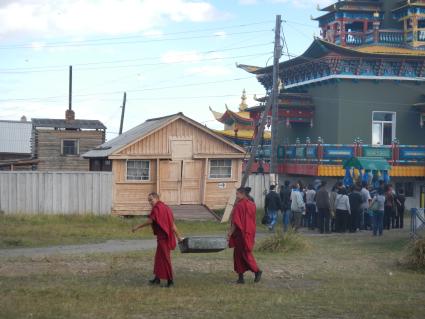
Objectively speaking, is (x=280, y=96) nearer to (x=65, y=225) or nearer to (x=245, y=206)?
(x=65, y=225)

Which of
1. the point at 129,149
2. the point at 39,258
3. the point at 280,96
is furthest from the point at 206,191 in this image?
the point at 39,258

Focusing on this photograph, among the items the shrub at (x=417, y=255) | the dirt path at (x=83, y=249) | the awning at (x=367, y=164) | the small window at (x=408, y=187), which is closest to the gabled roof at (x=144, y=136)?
the awning at (x=367, y=164)

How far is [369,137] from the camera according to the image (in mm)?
35062

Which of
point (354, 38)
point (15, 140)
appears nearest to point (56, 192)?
point (354, 38)

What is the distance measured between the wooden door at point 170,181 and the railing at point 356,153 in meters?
8.09

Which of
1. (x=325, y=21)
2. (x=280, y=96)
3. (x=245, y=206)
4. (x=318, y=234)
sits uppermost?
(x=325, y=21)

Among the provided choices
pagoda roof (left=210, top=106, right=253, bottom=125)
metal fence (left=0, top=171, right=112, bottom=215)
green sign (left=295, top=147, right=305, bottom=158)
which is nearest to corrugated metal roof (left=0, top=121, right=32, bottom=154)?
pagoda roof (left=210, top=106, right=253, bottom=125)

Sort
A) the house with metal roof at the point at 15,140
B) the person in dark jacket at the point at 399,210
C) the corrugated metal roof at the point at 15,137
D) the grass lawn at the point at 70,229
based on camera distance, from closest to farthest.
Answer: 1. the grass lawn at the point at 70,229
2. the person in dark jacket at the point at 399,210
3. the house with metal roof at the point at 15,140
4. the corrugated metal roof at the point at 15,137

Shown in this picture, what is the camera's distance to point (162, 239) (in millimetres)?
12383

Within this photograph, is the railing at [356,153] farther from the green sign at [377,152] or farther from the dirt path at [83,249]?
the dirt path at [83,249]

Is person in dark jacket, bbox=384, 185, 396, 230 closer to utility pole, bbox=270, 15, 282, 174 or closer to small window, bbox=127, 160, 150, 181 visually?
utility pole, bbox=270, 15, 282, 174

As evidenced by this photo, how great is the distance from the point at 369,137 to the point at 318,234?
13.1m

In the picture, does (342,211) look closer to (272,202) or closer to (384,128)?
(272,202)

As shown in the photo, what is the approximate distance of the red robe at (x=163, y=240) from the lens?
1227 centimetres
